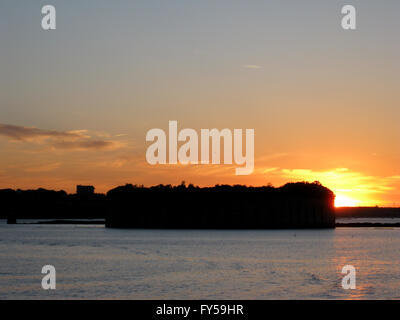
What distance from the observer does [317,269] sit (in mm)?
71812

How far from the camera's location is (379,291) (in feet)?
165

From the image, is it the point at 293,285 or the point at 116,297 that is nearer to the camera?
the point at 116,297

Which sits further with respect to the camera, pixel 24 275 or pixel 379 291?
pixel 24 275
